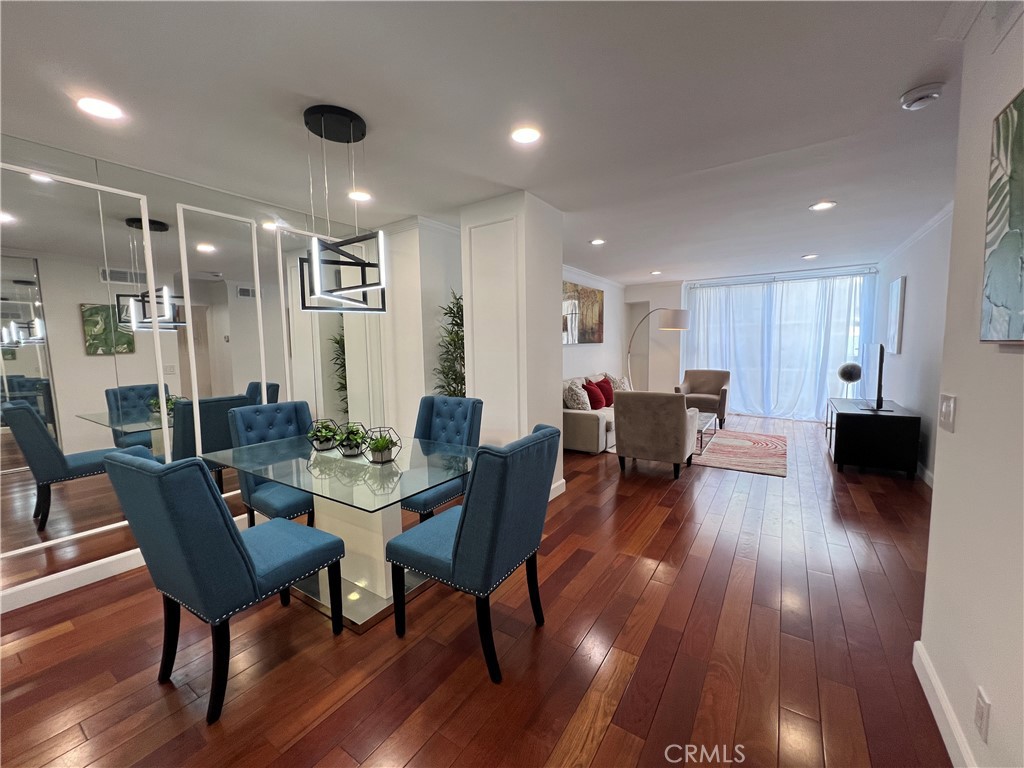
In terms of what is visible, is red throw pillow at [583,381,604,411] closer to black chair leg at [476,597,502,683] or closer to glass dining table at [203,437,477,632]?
glass dining table at [203,437,477,632]

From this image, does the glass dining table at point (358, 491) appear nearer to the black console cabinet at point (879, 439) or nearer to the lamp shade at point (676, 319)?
the black console cabinet at point (879, 439)

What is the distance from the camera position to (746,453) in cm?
500

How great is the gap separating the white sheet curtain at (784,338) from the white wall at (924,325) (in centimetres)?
140

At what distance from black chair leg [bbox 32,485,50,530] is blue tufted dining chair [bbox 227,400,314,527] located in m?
0.98

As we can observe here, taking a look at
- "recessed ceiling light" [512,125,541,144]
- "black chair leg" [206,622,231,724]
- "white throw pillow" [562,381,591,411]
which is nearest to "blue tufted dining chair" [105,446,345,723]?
"black chair leg" [206,622,231,724]

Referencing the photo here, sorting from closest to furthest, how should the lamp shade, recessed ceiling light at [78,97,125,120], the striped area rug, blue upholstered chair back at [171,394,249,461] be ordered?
1. recessed ceiling light at [78,97,125,120]
2. blue upholstered chair back at [171,394,249,461]
3. the striped area rug
4. the lamp shade

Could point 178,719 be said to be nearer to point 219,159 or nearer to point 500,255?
point 219,159

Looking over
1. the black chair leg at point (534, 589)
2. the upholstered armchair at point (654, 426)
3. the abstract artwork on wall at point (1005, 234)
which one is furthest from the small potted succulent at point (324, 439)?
the abstract artwork on wall at point (1005, 234)

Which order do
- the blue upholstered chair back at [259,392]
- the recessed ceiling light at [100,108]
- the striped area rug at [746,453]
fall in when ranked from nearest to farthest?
the recessed ceiling light at [100,108]
the blue upholstered chair back at [259,392]
the striped area rug at [746,453]

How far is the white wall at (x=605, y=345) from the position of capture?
6.50m

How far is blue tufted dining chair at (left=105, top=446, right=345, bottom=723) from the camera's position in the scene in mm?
1335

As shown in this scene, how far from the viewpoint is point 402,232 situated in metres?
4.05

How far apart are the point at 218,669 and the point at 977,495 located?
2.62 meters

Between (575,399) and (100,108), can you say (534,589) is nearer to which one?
(100,108)
